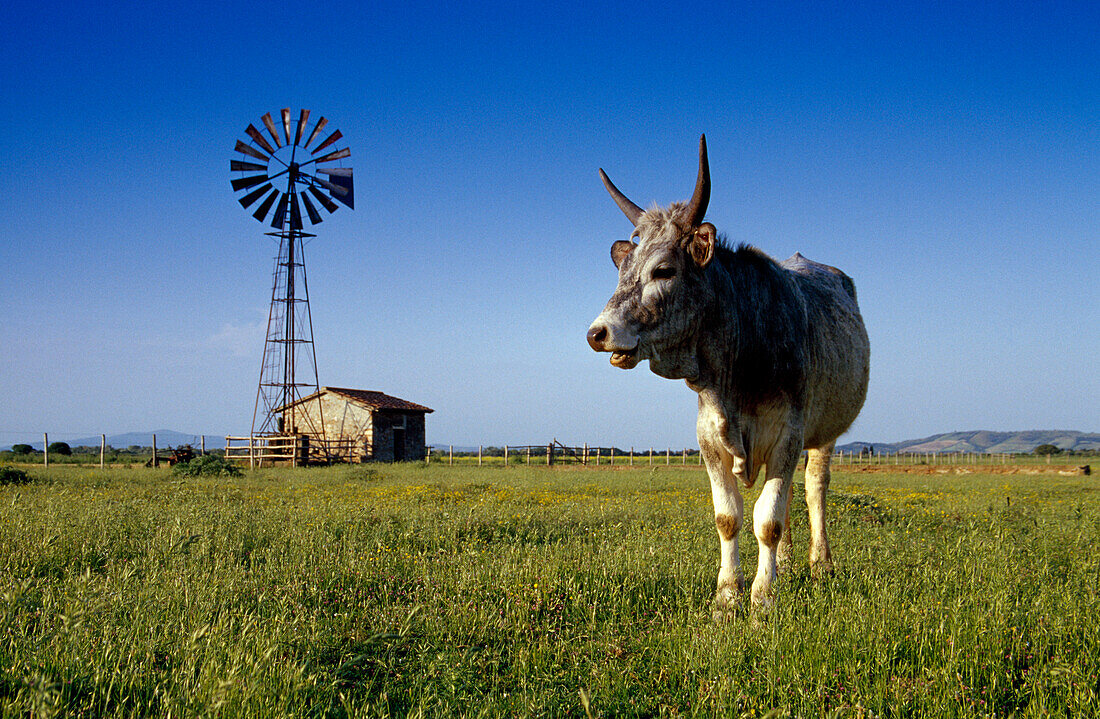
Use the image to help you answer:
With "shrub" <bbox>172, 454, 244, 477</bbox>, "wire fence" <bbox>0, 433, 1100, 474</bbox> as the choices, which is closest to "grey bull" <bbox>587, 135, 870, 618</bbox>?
"shrub" <bbox>172, 454, 244, 477</bbox>

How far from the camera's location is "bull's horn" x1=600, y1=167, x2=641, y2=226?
4832 millimetres

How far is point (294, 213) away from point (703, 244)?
39.0 m

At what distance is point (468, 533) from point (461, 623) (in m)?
3.74

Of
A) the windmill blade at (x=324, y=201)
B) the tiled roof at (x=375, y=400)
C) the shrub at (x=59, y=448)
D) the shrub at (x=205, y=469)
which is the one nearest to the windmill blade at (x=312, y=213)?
the windmill blade at (x=324, y=201)

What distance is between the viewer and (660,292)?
13.8 feet

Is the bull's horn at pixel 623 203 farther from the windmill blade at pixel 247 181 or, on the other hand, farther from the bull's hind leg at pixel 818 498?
the windmill blade at pixel 247 181

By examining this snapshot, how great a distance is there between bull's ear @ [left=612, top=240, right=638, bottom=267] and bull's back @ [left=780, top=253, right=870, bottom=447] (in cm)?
166

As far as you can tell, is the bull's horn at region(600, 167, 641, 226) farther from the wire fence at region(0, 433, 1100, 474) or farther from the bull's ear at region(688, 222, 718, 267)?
the wire fence at region(0, 433, 1100, 474)

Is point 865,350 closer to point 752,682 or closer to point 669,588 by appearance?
point 669,588

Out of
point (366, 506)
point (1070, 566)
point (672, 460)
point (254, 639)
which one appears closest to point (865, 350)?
point (1070, 566)

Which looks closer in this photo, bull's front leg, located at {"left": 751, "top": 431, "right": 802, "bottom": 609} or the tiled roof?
bull's front leg, located at {"left": 751, "top": 431, "right": 802, "bottom": 609}

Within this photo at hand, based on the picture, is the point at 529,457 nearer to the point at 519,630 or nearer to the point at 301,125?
the point at 301,125

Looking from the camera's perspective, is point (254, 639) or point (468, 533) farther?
point (468, 533)

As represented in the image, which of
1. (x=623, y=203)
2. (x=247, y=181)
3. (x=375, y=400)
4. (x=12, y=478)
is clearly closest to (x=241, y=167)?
(x=247, y=181)
